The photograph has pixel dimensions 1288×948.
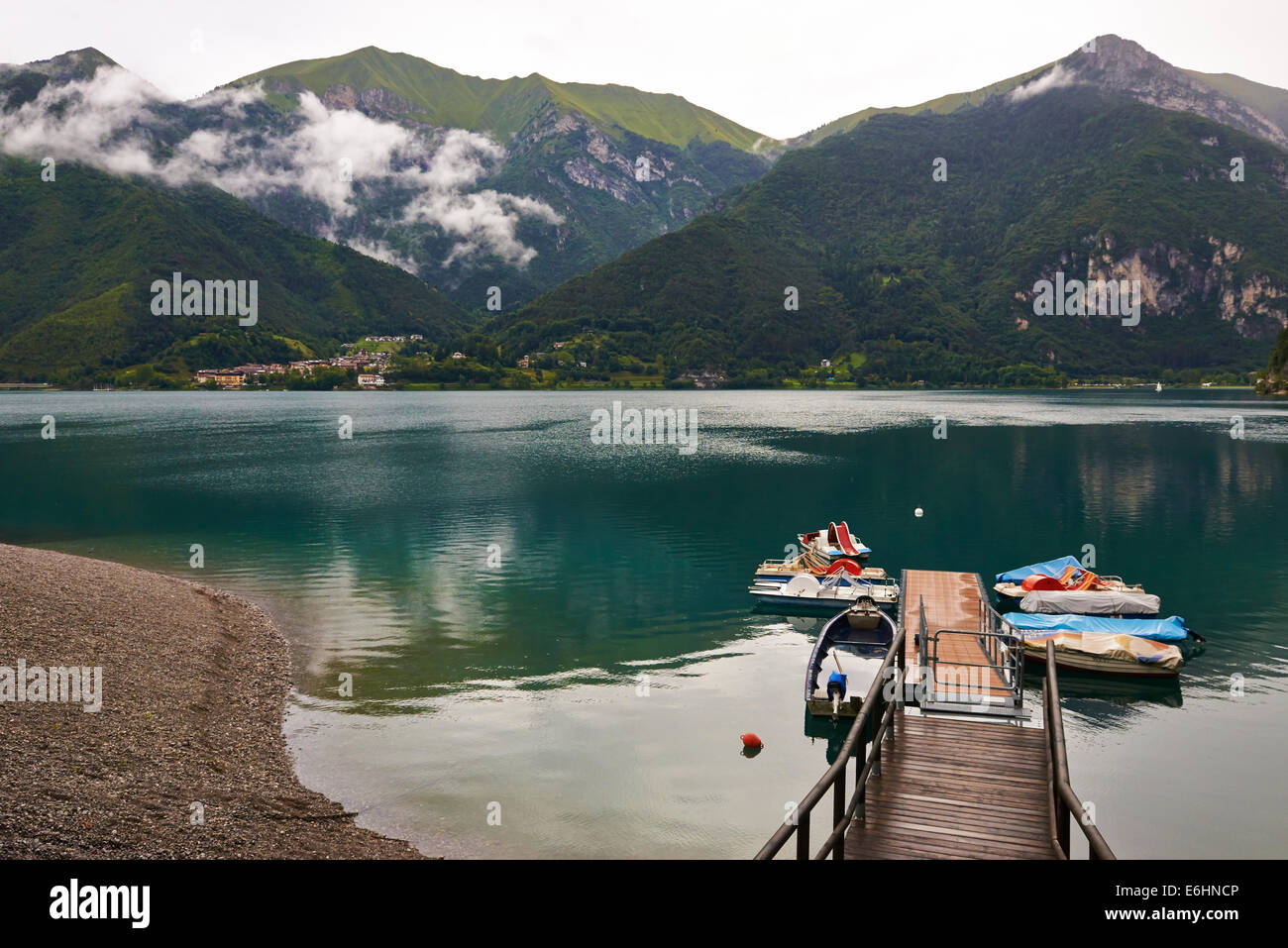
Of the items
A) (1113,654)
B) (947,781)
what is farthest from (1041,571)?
(947,781)

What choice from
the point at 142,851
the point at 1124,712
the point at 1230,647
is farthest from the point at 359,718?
the point at 1230,647

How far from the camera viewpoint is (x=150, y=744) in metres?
22.4

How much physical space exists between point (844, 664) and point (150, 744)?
2300 centimetres

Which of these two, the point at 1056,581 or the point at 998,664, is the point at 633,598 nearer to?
the point at 998,664

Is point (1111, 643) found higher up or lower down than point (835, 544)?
lower down

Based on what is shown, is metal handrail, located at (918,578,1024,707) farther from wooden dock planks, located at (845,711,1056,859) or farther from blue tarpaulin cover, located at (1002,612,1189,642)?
wooden dock planks, located at (845,711,1056,859)

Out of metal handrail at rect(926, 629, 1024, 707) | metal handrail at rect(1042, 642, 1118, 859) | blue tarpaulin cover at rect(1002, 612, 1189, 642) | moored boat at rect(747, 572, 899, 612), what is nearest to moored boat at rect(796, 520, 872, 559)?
moored boat at rect(747, 572, 899, 612)

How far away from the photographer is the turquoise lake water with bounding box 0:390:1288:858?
2303 centimetres

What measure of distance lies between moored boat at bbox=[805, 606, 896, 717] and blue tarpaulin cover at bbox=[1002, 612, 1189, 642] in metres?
9.83

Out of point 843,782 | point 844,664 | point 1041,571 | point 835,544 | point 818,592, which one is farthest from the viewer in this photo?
point 835,544

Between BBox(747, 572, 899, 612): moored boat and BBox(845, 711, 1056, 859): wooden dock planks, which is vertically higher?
BBox(845, 711, 1056, 859): wooden dock planks

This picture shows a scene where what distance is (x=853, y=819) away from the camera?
17281 millimetres

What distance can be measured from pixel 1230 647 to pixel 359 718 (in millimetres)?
38208
